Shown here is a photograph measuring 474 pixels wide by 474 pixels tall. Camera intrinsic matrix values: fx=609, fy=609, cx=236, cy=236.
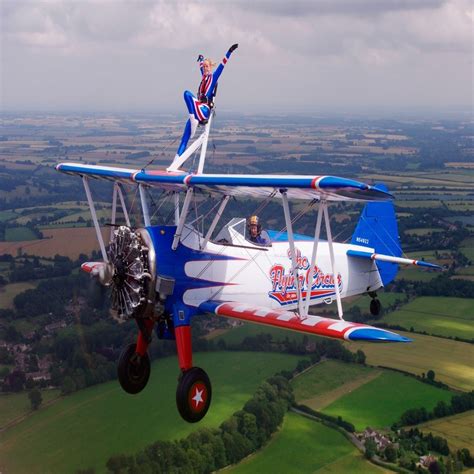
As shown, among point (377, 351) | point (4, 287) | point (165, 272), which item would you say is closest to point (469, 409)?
point (377, 351)

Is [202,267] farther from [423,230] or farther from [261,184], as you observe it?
[423,230]

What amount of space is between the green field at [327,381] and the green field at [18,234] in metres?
37.3

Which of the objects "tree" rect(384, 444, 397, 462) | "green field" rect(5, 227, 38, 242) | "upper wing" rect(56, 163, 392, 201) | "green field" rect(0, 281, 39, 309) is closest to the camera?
"upper wing" rect(56, 163, 392, 201)

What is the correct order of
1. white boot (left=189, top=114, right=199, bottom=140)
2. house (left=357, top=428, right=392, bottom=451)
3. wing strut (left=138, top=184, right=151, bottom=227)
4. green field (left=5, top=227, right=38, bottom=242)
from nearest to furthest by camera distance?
1. wing strut (left=138, top=184, right=151, bottom=227)
2. white boot (left=189, top=114, right=199, bottom=140)
3. house (left=357, top=428, right=392, bottom=451)
4. green field (left=5, top=227, right=38, bottom=242)

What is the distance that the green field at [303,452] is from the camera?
29.8 meters

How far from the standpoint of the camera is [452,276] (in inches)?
2149

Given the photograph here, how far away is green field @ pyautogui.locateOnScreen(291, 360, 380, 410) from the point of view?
35156 mm

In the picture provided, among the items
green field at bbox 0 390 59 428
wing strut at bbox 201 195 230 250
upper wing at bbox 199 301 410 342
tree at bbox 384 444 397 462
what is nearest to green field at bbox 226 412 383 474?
tree at bbox 384 444 397 462

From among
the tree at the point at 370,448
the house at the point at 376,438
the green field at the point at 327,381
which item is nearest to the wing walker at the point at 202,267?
the tree at the point at 370,448

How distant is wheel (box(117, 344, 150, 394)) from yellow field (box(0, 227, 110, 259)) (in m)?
41.0

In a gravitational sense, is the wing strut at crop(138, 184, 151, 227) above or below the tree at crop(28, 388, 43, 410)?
above

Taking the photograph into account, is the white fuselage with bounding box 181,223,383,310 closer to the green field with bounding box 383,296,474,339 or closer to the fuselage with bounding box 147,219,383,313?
the fuselage with bounding box 147,219,383,313

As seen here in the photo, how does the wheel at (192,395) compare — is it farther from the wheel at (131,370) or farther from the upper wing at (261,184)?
the upper wing at (261,184)

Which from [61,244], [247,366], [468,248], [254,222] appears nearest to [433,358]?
[247,366]
